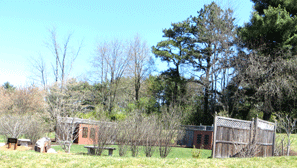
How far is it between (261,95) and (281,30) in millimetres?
5170

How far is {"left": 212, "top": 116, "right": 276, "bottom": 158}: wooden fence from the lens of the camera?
1020 cm

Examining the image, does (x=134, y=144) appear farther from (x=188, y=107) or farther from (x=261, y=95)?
(x=188, y=107)

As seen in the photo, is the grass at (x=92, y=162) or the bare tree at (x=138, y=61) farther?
the bare tree at (x=138, y=61)

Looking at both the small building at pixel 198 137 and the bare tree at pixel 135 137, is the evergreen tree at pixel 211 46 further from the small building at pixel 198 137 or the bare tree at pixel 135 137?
the bare tree at pixel 135 137

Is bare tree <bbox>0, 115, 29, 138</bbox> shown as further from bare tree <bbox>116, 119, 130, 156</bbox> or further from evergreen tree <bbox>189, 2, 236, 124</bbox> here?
evergreen tree <bbox>189, 2, 236, 124</bbox>

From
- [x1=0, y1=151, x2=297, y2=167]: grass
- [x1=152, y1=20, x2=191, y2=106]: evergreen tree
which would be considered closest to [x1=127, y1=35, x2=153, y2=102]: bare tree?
[x1=152, y1=20, x2=191, y2=106]: evergreen tree

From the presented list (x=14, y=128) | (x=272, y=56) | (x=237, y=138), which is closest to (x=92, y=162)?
(x=237, y=138)

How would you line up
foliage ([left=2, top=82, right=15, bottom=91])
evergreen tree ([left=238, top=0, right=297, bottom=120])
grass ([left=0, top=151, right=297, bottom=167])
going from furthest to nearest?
foliage ([left=2, top=82, right=15, bottom=91])
evergreen tree ([left=238, top=0, right=297, bottom=120])
grass ([left=0, top=151, right=297, bottom=167])

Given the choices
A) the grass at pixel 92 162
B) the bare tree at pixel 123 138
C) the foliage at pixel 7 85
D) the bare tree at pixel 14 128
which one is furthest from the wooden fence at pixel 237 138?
the foliage at pixel 7 85

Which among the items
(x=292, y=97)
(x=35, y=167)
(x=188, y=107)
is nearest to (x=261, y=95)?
(x=292, y=97)

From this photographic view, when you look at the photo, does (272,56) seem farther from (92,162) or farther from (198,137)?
(92,162)

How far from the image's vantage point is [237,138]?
10.7 meters

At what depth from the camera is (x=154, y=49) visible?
3091 centimetres

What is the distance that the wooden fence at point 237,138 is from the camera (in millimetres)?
10203
